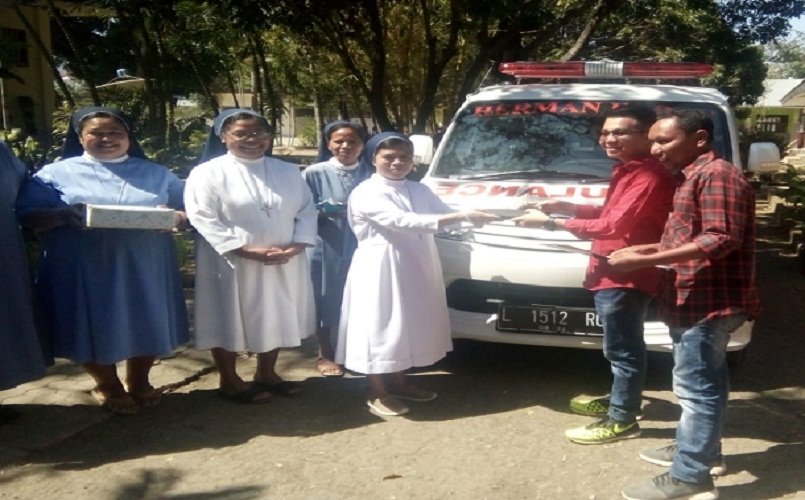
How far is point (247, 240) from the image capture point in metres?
4.43

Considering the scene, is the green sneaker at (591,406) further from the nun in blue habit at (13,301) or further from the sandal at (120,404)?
the nun in blue habit at (13,301)

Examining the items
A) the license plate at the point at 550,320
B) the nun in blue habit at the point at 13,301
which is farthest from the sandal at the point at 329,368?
the nun in blue habit at the point at 13,301

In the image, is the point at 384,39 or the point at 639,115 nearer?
the point at 639,115

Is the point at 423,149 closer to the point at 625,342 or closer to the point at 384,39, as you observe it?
the point at 625,342

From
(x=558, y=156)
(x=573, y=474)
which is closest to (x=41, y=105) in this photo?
(x=558, y=156)

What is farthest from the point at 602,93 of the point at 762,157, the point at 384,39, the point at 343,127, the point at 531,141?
the point at 384,39

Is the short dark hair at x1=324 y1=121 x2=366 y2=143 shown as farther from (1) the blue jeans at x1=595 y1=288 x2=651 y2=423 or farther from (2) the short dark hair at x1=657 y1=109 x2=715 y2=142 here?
(2) the short dark hair at x1=657 y1=109 x2=715 y2=142

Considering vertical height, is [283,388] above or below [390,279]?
below

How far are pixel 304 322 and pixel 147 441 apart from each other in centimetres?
107

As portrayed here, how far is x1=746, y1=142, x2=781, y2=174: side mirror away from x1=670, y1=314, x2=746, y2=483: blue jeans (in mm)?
2784

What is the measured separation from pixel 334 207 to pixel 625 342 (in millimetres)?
1972

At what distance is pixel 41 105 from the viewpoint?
745 inches

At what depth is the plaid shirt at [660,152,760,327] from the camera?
3.12m

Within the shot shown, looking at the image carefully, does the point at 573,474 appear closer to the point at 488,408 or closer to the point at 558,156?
the point at 488,408
